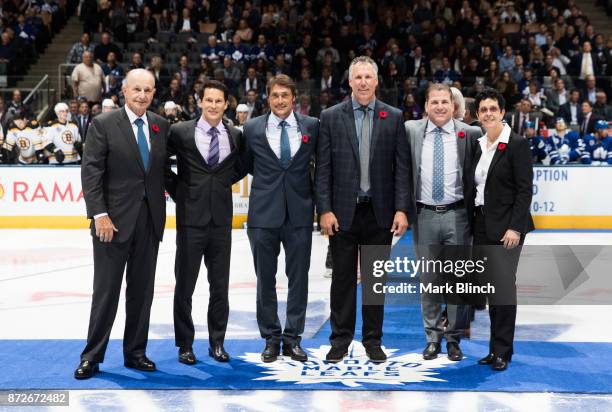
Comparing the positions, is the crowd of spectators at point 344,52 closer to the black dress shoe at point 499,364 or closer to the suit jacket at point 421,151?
the suit jacket at point 421,151

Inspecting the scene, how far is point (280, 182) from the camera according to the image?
609 centimetres

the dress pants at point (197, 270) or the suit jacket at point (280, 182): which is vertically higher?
the suit jacket at point (280, 182)

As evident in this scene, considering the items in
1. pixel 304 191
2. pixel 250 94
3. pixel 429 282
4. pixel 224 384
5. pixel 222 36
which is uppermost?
pixel 222 36

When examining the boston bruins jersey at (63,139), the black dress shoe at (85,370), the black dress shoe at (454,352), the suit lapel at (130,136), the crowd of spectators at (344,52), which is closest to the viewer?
the black dress shoe at (85,370)

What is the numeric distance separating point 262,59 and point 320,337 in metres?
12.2

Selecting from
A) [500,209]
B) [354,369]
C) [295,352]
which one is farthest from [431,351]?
[500,209]

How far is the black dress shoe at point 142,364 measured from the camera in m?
5.93

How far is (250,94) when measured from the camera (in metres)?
16.6

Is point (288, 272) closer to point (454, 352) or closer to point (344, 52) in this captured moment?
point (454, 352)

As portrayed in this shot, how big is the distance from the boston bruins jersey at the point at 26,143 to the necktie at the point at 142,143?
9872 millimetres

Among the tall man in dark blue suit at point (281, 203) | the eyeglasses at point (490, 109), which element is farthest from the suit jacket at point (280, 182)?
the eyeglasses at point (490, 109)

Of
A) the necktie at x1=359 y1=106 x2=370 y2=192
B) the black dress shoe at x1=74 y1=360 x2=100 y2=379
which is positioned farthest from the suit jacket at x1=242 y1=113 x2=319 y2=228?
the black dress shoe at x1=74 y1=360 x2=100 y2=379

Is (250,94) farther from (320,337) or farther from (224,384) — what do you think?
(224,384)

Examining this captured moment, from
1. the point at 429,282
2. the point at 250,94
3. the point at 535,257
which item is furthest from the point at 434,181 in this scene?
the point at 250,94
